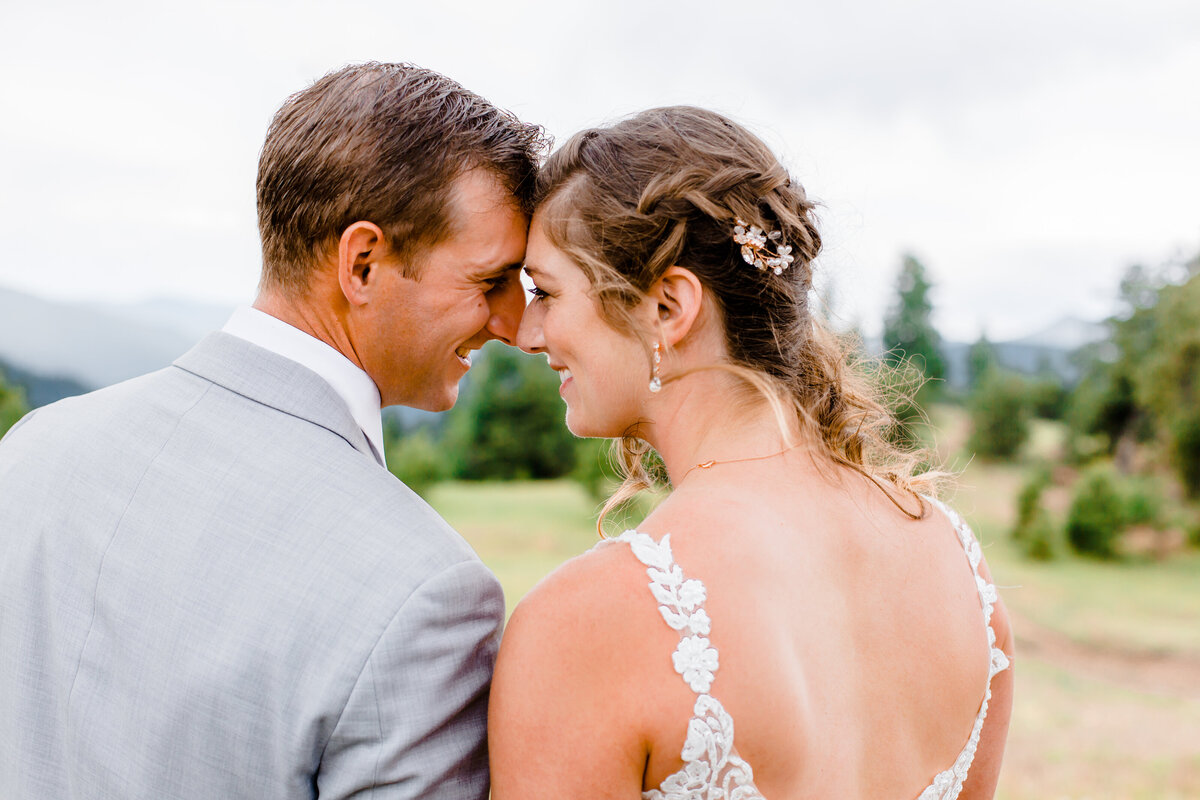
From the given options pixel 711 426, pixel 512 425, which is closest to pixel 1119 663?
pixel 711 426

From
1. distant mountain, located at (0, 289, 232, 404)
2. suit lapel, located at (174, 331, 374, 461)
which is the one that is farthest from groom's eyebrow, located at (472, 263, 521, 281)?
distant mountain, located at (0, 289, 232, 404)

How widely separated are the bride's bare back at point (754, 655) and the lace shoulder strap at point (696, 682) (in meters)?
0.02

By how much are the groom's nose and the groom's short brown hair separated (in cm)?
28

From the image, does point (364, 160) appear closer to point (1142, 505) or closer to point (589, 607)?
point (589, 607)

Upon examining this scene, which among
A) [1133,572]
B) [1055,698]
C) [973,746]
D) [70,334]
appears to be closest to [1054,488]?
[1133,572]

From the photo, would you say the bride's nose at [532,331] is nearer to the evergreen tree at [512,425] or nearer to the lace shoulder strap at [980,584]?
the lace shoulder strap at [980,584]

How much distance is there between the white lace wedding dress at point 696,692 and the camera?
1.58m

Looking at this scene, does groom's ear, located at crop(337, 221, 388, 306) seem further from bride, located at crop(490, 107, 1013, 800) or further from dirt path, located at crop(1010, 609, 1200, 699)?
dirt path, located at crop(1010, 609, 1200, 699)

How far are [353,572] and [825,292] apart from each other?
1.49 meters

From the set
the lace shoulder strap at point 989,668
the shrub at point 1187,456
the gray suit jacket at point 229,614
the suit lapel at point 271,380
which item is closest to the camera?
the gray suit jacket at point 229,614

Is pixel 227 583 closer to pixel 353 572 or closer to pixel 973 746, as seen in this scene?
pixel 353 572

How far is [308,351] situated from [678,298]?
2.70 feet

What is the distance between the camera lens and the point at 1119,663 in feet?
54.5

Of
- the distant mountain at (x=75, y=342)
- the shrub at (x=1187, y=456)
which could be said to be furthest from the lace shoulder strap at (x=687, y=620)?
the shrub at (x=1187, y=456)
